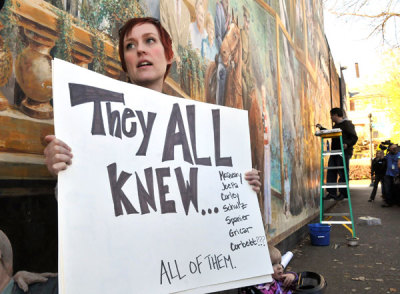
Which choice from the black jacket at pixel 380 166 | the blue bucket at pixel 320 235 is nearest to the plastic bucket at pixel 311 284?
the blue bucket at pixel 320 235

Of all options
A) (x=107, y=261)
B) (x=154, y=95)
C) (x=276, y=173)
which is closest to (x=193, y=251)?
(x=107, y=261)

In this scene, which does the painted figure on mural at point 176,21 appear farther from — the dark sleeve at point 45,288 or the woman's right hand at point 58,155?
the dark sleeve at point 45,288

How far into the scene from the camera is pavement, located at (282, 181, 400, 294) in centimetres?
355

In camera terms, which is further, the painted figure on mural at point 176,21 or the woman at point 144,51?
the painted figure on mural at point 176,21

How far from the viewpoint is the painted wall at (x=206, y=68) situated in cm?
153

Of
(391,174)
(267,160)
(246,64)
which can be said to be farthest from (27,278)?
(391,174)

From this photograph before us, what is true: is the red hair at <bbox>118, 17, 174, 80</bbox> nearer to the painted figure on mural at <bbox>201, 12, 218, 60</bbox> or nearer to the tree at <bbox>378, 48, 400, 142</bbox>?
the painted figure on mural at <bbox>201, 12, 218, 60</bbox>

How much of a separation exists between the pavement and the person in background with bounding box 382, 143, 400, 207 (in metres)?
4.26

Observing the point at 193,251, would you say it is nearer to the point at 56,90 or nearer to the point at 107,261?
the point at 107,261

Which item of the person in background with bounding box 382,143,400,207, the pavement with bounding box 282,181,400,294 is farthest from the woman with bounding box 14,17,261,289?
the person in background with bounding box 382,143,400,207

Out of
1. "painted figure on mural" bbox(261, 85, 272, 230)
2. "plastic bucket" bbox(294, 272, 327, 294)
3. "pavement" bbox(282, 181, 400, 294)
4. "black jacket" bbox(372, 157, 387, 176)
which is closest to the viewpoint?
"plastic bucket" bbox(294, 272, 327, 294)

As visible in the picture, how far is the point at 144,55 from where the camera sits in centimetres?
174

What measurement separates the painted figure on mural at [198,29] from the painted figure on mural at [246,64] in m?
0.84

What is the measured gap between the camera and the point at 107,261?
1220mm
